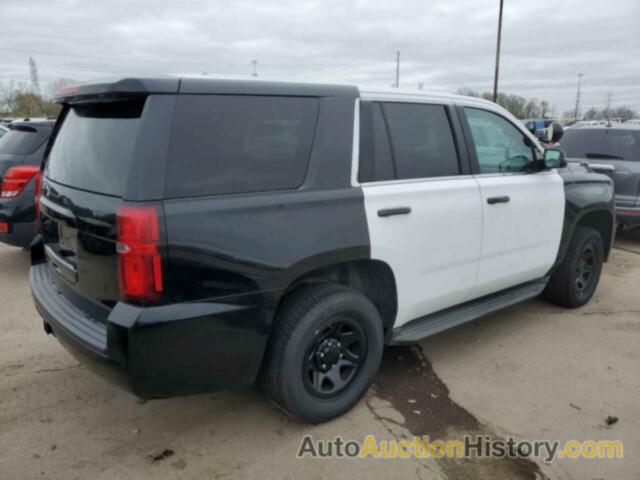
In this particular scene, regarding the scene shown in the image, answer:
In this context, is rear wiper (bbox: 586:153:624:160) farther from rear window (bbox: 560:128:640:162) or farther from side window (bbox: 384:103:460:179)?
side window (bbox: 384:103:460:179)

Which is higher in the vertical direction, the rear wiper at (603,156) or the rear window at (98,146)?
the rear window at (98,146)

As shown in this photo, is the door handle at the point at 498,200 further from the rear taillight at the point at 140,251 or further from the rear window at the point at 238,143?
the rear taillight at the point at 140,251

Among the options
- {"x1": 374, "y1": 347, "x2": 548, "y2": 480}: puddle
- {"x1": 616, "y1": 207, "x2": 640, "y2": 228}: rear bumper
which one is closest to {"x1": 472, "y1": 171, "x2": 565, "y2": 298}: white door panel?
{"x1": 374, "y1": 347, "x2": 548, "y2": 480}: puddle

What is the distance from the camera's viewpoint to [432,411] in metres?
3.24

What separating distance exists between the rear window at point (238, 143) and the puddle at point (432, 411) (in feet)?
5.20

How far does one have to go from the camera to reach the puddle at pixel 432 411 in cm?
270

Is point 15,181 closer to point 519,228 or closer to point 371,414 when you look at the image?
point 371,414

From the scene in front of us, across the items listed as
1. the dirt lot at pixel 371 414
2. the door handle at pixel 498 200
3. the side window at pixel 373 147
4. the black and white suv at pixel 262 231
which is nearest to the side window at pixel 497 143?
the black and white suv at pixel 262 231

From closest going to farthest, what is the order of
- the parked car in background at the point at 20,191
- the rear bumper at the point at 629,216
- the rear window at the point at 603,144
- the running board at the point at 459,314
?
the running board at the point at 459,314
the parked car in background at the point at 20,191
the rear bumper at the point at 629,216
the rear window at the point at 603,144

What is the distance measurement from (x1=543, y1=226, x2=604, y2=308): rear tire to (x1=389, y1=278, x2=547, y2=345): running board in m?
0.37

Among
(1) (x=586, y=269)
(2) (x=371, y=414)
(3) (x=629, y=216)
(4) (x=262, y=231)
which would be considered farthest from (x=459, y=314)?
(3) (x=629, y=216)

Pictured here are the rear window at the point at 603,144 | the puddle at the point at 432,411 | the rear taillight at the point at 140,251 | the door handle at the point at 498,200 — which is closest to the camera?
the rear taillight at the point at 140,251

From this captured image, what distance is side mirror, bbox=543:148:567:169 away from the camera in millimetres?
4113

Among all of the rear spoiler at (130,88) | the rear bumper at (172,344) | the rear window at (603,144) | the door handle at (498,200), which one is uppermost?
the rear spoiler at (130,88)
